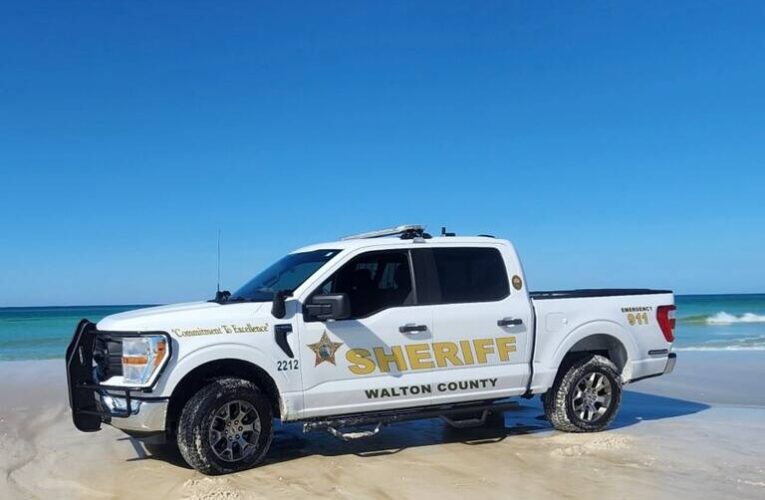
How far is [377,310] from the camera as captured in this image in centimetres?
635

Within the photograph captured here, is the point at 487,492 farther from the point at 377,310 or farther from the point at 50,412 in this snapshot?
the point at 50,412

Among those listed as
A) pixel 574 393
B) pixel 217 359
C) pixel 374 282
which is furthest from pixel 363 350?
pixel 574 393

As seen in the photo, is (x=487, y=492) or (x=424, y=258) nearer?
(x=487, y=492)

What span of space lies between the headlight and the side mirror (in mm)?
1244

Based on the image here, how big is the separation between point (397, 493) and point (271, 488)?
3.22 ft

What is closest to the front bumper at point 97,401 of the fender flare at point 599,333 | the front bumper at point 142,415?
the front bumper at point 142,415

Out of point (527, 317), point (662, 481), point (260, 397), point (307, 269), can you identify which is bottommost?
point (662, 481)

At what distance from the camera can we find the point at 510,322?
6.78 m

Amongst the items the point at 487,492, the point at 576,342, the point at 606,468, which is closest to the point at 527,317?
the point at 576,342

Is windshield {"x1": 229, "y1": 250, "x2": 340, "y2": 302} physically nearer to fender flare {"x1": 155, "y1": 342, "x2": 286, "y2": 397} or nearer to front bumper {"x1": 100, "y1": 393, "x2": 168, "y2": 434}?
fender flare {"x1": 155, "y1": 342, "x2": 286, "y2": 397}

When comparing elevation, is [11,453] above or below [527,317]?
below

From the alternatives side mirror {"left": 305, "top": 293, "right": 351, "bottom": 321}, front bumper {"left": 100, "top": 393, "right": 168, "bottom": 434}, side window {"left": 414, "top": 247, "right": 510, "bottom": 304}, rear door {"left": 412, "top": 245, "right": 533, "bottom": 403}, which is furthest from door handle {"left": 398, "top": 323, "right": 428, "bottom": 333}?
front bumper {"left": 100, "top": 393, "right": 168, "bottom": 434}

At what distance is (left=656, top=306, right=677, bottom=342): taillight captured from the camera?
7.66 m

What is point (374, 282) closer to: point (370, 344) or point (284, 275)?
point (370, 344)
